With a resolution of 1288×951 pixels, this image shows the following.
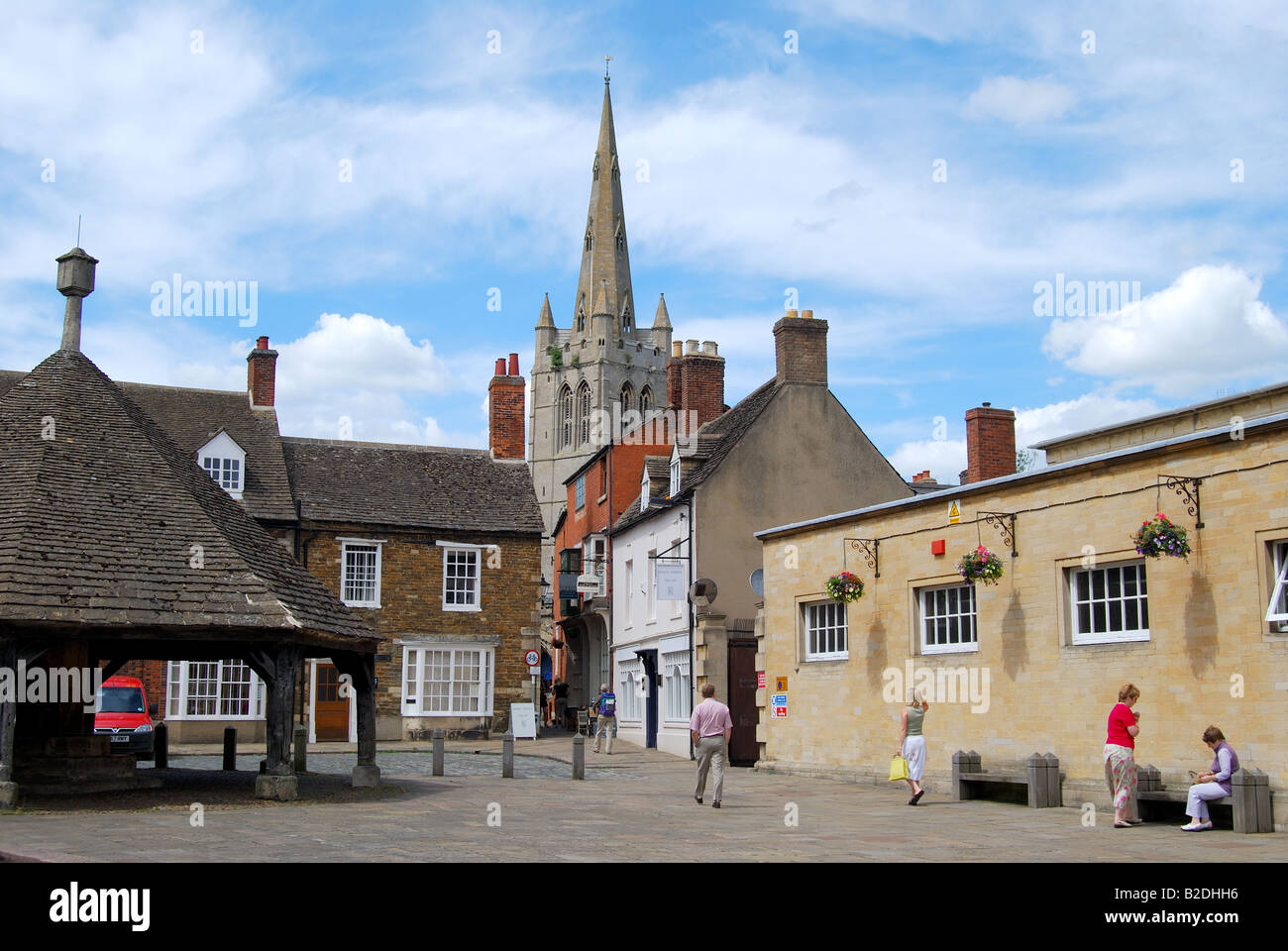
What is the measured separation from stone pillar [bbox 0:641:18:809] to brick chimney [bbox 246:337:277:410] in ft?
75.3

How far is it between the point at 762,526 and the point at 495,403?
42.2 ft

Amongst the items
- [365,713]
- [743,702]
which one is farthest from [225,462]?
[365,713]

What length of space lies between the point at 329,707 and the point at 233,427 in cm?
835

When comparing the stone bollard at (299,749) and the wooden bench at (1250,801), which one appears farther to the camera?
the stone bollard at (299,749)

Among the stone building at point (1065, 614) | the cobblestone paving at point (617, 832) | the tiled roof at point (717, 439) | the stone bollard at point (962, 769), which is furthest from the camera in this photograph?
the tiled roof at point (717, 439)

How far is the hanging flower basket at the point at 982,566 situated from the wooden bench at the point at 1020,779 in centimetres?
246

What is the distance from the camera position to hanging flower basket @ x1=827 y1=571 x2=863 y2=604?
68.6 ft

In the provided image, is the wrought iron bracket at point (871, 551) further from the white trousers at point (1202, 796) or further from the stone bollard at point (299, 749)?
the stone bollard at point (299, 749)

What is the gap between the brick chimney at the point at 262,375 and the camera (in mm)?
37562

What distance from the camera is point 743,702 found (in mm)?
28078

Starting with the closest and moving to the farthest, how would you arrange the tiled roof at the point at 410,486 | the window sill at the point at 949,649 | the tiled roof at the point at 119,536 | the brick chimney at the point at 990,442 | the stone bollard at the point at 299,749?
the tiled roof at the point at 119,536 < the window sill at the point at 949,649 < the stone bollard at the point at 299,749 < the brick chimney at the point at 990,442 < the tiled roof at the point at 410,486

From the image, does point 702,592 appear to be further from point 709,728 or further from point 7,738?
point 7,738

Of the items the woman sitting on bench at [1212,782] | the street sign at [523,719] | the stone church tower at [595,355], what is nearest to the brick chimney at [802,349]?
the street sign at [523,719]
